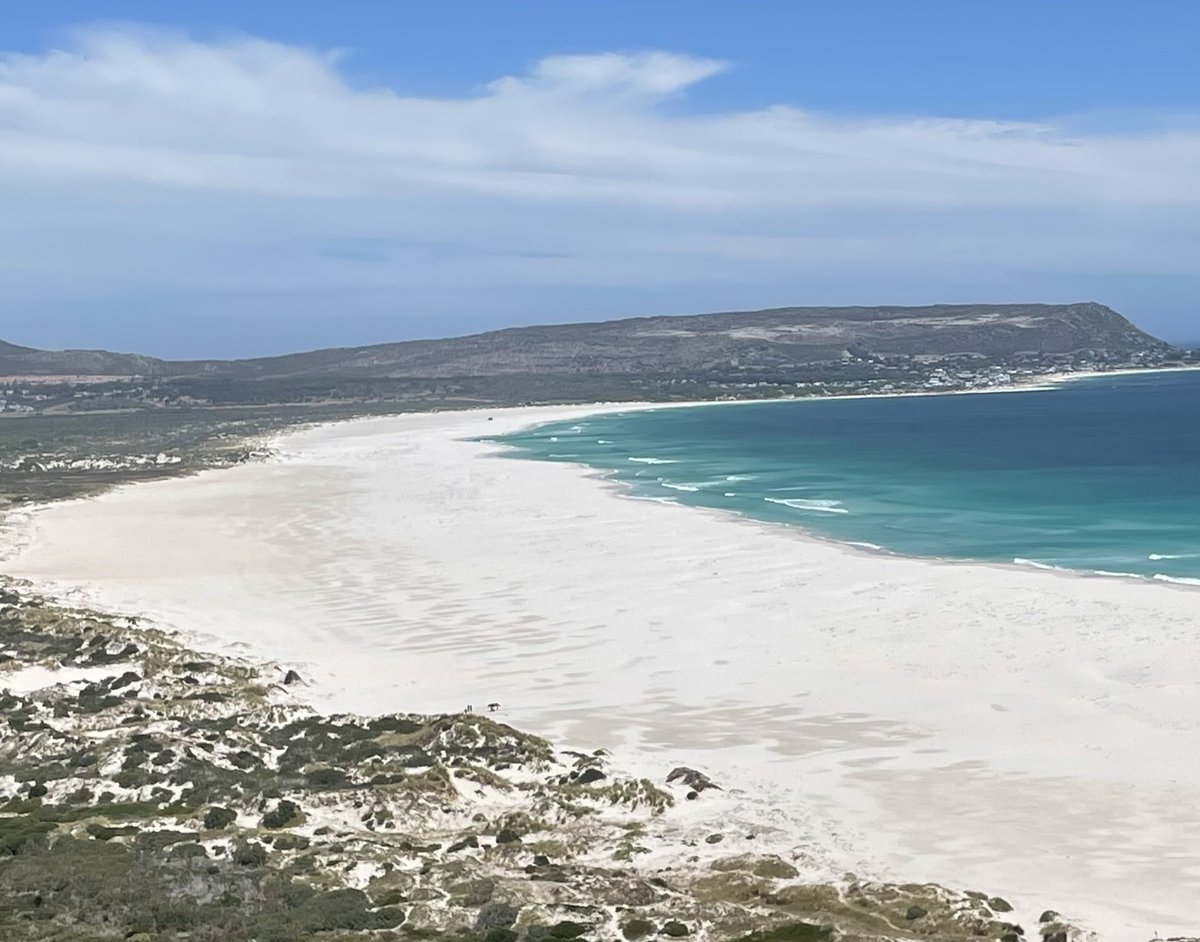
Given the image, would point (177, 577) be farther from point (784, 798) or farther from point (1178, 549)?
point (1178, 549)

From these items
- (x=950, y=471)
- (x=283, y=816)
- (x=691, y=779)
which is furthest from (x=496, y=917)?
(x=950, y=471)

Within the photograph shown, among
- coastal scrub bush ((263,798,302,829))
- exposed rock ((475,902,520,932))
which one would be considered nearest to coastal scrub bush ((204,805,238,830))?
coastal scrub bush ((263,798,302,829))

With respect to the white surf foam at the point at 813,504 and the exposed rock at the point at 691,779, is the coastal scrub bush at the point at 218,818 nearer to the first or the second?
the exposed rock at the point at 691,779

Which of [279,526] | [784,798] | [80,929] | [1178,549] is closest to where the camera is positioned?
[80,929]

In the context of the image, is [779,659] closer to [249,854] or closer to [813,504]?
[249,854]

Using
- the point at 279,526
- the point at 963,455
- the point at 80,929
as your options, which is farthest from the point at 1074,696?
the point at 963,455

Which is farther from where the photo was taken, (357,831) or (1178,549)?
(1178,549)
